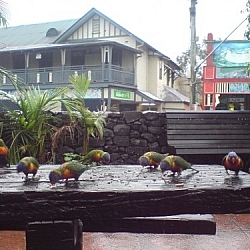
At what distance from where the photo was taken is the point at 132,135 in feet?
19.2

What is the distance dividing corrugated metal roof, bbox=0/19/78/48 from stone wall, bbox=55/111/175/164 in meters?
11.5

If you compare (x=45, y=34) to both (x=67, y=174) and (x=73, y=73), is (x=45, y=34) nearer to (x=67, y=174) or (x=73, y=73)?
(x=73, y=73)

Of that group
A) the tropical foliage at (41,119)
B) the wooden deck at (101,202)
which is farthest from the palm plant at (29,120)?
the wooden deck at (101,202)

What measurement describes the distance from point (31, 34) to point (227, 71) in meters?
10.2

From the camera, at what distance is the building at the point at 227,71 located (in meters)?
9.70

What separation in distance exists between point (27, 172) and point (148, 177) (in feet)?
1.92

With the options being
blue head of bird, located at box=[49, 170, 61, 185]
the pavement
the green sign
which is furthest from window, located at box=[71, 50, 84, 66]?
blue head of bird, located at box=[49, 170, 61, 185]

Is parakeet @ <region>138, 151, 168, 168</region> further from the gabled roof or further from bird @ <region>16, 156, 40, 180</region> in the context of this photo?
the gabled roof

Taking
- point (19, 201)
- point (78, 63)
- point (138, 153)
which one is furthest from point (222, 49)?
point (19, 201)

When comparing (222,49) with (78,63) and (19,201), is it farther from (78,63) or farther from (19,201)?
(19,201)

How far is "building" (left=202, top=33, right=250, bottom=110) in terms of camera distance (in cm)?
970

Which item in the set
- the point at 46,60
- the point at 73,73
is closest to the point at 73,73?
the point at 73,73

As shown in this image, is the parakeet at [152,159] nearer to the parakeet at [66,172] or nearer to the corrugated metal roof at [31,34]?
the parakeet at [66,172]

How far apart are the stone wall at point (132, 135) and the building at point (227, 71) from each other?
4.12 metres
